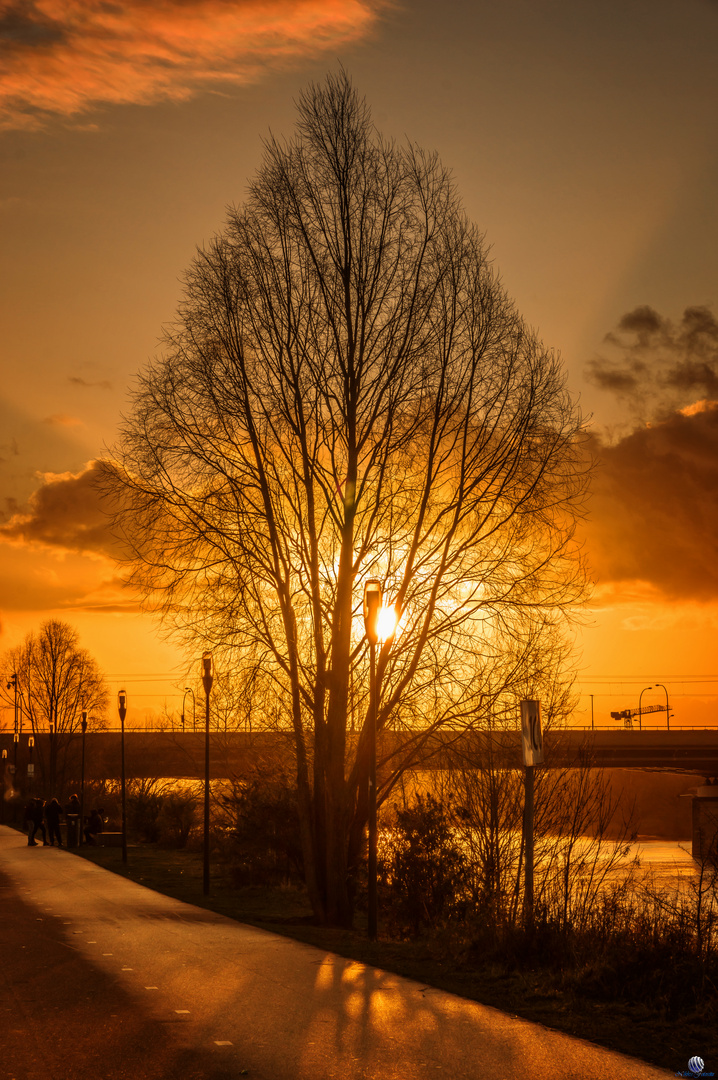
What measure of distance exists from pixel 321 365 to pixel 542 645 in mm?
6573

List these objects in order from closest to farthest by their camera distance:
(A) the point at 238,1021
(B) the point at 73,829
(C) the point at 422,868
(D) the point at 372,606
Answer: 1. (A) the point at 238,1021
2. (D) the point at 372,606
3. (C) the point at 422,868
4. (B) the point at 73,829

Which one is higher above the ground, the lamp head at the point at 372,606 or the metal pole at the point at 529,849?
the lamp head at the point at 372,606

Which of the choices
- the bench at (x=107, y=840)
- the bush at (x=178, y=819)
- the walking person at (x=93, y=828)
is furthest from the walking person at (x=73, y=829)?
the bush at (x=178, y=819)

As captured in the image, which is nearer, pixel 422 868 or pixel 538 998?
pixel 538 998

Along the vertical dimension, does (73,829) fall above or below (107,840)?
above

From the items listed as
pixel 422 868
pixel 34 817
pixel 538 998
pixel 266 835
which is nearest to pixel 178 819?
pixel 34 817

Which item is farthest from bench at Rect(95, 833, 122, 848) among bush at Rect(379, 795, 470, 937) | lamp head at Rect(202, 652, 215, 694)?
bush at Rect(379, 795, 470, 937)

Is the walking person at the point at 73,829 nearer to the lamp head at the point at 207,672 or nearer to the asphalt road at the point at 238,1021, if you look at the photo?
the lamp head at the point at 207,672

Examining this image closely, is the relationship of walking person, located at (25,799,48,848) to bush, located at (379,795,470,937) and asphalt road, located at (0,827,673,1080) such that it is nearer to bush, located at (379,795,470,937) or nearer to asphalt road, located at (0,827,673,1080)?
bush, located at (379,795,470,937)

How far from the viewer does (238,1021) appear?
8.48 meters

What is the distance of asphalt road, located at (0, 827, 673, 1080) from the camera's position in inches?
278

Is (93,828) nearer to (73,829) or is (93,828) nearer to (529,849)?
(73,829)

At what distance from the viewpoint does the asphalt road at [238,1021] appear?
7.07m

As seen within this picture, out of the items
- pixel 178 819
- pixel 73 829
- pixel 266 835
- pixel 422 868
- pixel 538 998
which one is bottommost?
pixel 178 819
